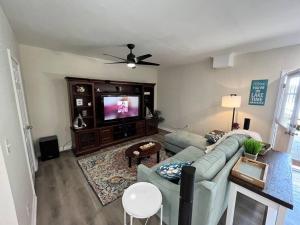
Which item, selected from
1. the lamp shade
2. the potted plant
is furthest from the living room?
the lamp shade

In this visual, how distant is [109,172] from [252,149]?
2.33 meters

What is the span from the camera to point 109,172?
2.63 metres

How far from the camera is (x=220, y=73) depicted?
12.3ft

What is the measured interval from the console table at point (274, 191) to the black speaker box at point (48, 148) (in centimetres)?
343

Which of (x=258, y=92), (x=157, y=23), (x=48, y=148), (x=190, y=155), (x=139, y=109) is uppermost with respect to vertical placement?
(x=157, y=23)

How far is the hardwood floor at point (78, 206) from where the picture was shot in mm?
1719

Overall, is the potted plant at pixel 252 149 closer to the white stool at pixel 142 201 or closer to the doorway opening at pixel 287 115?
the white stool at pixel 142 201

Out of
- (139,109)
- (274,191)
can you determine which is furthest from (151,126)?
(274,191)

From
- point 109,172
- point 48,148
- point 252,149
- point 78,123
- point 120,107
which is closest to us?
point 252,149

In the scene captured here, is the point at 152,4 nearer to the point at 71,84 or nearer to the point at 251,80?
the point at 71,84

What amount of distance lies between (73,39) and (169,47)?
1828mm

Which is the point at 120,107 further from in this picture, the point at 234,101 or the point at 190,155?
the point at 234,101

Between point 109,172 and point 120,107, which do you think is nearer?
point 109,172

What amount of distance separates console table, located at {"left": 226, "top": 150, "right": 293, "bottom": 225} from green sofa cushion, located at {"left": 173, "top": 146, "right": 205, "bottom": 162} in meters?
0.96
